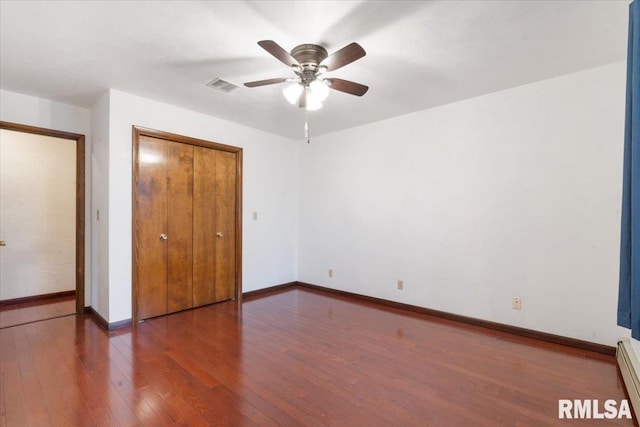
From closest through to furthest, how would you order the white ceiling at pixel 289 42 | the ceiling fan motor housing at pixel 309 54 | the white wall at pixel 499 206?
the white ceiling at pixel 289 42, the ceiling fan motor housing at pixel 309 54, the white wall at pixel 499 206

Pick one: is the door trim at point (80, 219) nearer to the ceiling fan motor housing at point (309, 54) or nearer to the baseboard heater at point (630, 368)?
the ceiling fan motor housing at point (309, 54)

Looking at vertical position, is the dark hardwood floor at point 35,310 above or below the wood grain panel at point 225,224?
below

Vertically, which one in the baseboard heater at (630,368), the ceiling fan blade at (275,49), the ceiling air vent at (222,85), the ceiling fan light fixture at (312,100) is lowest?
the baseboard heater at (630,368)

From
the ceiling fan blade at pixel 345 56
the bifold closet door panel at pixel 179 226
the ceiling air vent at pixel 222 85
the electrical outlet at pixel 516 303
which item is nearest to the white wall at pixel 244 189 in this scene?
the bifold closet door panel at pixel 179 226

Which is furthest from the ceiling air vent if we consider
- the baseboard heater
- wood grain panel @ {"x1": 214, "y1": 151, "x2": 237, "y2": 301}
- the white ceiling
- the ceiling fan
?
the baseboard heater

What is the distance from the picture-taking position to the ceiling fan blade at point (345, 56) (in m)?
1.82

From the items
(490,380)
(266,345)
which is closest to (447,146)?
(490,380)

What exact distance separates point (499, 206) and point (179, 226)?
3686mm

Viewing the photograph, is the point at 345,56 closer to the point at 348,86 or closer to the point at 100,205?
the point at 348,86

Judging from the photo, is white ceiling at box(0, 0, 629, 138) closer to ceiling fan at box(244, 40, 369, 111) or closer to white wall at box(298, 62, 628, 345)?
ceiling fan at box(244, 40, 369, 111)

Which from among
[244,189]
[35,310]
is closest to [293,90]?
[244,189]

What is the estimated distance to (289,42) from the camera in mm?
2221

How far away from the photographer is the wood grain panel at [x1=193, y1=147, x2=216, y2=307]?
385 cm

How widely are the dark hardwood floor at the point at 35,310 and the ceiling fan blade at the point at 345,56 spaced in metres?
4.19
